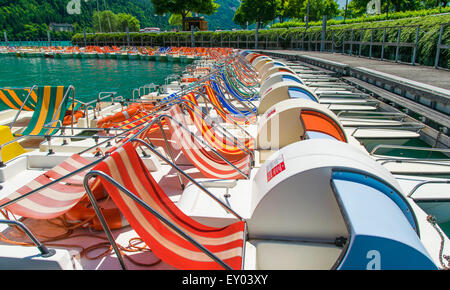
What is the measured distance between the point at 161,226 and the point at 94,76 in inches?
1201

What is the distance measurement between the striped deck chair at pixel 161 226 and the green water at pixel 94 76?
19.8m

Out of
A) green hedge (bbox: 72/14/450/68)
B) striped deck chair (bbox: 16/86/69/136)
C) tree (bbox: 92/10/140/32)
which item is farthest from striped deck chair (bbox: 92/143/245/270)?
tree (bbox: 92/10/140/32)

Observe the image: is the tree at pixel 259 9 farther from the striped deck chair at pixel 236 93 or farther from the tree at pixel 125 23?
the tree at pixel 125 23

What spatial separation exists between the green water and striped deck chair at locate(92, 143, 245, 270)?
19.8 metres

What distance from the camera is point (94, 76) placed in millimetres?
30219

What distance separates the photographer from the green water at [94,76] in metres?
24.8

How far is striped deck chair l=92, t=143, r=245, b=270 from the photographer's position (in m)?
2.46

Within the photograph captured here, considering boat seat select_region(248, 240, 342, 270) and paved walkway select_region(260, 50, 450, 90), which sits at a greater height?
paved walkway select_region(260, 50, 450, 90)

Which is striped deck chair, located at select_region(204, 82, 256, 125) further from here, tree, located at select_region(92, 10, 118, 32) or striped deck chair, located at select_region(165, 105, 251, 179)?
tree, located at select_region(92, 10, 118, 32)

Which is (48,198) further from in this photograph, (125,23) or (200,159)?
(125,23)

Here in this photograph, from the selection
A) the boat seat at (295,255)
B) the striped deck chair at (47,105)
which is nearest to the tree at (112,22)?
the striped deck chair at (47,105)

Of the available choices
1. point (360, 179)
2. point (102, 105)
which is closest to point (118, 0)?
point (102, 105)
